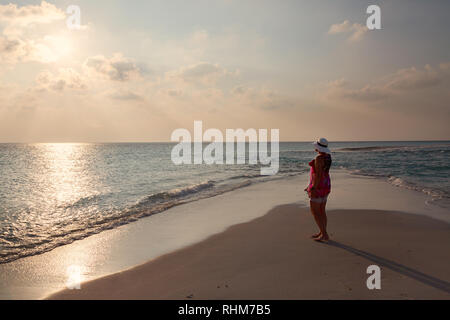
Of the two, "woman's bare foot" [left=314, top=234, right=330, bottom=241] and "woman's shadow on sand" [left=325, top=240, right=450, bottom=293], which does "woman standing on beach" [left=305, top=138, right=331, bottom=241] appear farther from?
"woman's shadow on sand" [left=325, top=240, right=450, bottom=293]

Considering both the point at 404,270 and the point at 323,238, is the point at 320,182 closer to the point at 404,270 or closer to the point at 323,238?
the point at 323,238

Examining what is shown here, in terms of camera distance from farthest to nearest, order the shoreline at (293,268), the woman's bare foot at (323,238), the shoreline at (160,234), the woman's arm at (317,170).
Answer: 1. the woman's bare foot at (323,238)
2. the woman's arm at (317,170)
3. the shoreline at (160,234)
4. the shoreline at (293,268)

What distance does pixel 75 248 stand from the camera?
681cm

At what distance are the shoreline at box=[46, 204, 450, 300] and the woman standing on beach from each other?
0.62m

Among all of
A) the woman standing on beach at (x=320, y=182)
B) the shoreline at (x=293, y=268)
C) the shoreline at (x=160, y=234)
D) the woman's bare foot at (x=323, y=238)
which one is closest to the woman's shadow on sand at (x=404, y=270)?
the shoreline at (x=293, y=268)

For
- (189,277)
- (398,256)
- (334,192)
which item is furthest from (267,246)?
(334,192)

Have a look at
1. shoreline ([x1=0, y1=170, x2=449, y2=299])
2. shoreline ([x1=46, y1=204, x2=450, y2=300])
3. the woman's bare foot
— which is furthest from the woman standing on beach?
shoreline ([x1=0, y1=170, x2=449, y2=299])

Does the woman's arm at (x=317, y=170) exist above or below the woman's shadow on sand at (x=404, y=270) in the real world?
above

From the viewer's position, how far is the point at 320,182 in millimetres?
6492

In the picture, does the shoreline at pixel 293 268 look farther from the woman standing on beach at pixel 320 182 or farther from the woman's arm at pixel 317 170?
the woman's arm at pixel 317 170

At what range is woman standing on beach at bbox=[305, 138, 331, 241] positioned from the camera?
6383mm

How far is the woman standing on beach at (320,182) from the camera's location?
6.38m

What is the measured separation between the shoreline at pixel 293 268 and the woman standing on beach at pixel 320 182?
625 millimetres
